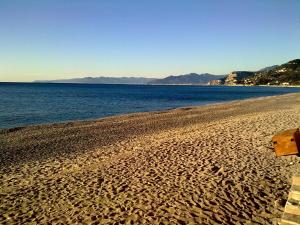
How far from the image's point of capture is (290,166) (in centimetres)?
1076

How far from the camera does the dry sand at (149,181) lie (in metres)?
7.29

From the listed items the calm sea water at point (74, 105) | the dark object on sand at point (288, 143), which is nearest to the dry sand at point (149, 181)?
the dark object on sand at point (288, 143)

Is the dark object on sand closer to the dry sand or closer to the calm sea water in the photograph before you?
the dry sand

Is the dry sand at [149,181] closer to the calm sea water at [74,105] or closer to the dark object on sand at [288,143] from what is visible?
the dark object on sand at [288,143]

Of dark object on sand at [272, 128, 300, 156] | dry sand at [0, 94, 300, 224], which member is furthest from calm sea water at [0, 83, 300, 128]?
dark object on sand at [272, 128, 300, 156]

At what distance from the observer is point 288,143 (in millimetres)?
2539

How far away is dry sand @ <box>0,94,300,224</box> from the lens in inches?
287

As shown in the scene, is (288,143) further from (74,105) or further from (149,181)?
(74,105)

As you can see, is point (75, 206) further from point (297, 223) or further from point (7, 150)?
point (7, 150)

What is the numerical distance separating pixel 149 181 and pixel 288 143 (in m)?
7.48

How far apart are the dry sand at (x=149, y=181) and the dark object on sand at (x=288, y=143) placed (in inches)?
183

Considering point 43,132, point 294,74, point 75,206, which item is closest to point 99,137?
point 43,132

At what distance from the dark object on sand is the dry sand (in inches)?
183

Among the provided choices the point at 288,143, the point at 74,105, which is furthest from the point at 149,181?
the point at 74,105
